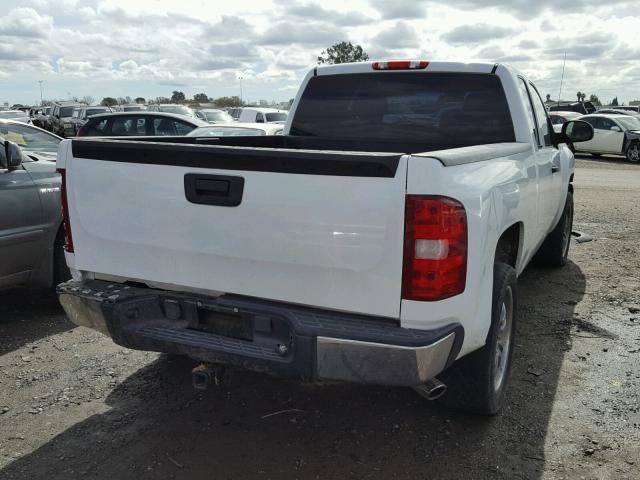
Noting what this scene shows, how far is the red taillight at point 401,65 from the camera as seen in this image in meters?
4.44

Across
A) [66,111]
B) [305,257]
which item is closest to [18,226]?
[305,257]

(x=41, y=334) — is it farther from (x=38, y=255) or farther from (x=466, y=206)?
(x=466, y=206)

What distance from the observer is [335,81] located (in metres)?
4.86

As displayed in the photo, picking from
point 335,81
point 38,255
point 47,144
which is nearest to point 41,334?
point 38,255

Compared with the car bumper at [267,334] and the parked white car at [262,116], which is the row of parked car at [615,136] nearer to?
the parked white car at [262,116]

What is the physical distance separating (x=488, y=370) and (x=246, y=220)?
1.49 m

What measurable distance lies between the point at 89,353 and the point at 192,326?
6.05 ft

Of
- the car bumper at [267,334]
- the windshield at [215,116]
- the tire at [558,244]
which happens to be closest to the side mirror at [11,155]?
the car bumper at [267,334]

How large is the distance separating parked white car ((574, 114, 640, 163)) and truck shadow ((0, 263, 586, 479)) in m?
18.7

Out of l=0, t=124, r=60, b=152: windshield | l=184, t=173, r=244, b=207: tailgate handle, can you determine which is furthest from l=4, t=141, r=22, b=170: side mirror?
l=184, t=173, r=244, b=207: tailgate handle

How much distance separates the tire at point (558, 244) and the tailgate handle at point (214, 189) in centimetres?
453

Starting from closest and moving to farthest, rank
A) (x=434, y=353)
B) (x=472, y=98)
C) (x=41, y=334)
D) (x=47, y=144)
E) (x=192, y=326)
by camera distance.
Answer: (x=434, y=353)
(x=192, y=326)
(x=472, y=98)
(x=41, y=334)
(x=47, y=144)

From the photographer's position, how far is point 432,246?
98.0 inches

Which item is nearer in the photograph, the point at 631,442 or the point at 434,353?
the point at 434,353
